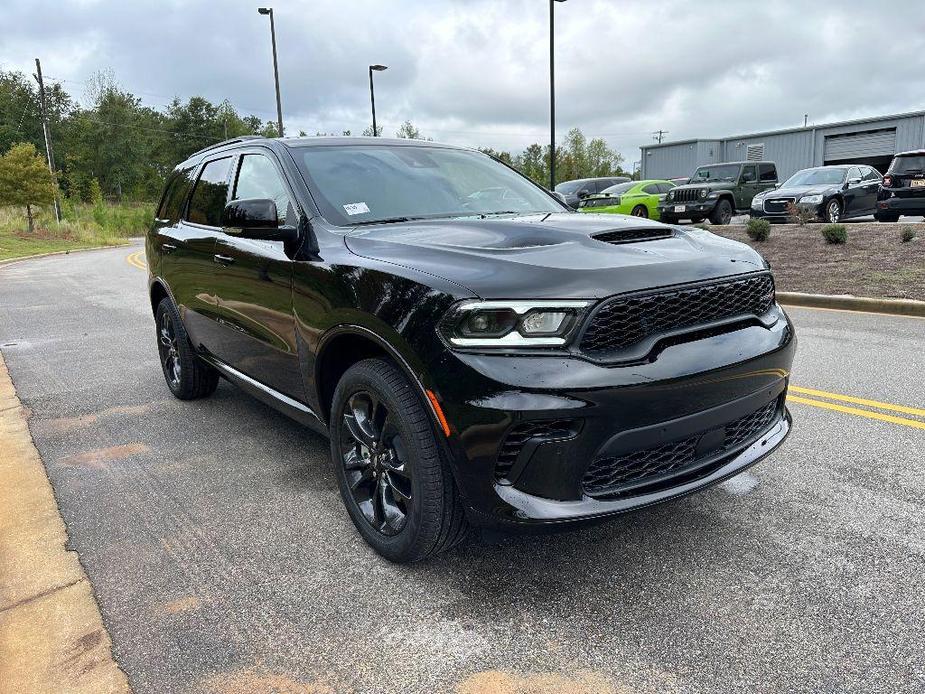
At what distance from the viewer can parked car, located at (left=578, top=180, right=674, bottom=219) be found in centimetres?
1950

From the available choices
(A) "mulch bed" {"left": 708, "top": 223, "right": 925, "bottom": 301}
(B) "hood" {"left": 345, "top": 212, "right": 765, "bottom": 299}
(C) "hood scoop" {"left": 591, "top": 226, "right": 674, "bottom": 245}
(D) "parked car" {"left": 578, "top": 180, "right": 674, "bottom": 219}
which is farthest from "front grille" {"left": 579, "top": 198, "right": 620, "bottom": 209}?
(C) "hood scoop" {"left": 591, "top": 226, "right": 674, "bottom": 245}

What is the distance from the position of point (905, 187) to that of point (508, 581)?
16.9m

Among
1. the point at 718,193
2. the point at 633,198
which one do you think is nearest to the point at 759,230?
the point at 718,193

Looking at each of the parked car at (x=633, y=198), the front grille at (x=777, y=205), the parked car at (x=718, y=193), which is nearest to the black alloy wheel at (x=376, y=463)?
the parked car at (x=718, y=193)

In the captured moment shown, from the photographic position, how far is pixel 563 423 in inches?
88.9

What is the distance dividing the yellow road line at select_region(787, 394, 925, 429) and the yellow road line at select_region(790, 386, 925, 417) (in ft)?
0.45

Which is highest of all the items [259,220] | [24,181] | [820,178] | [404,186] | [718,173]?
[24,181]

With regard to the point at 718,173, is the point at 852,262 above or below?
below

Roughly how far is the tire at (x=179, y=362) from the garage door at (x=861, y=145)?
40.2 meters

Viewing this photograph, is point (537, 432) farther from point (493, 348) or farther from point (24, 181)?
point (24, 181)

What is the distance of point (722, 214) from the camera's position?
18938 millimetres

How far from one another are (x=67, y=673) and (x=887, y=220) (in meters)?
18.8

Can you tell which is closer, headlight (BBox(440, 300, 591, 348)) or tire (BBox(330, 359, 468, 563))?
headlight (BBox(440, 300, 591, 348))

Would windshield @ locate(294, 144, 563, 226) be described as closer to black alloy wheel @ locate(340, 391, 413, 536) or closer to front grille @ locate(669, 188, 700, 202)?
black alloy wheel @ locate(340, 391, 413, 536)
